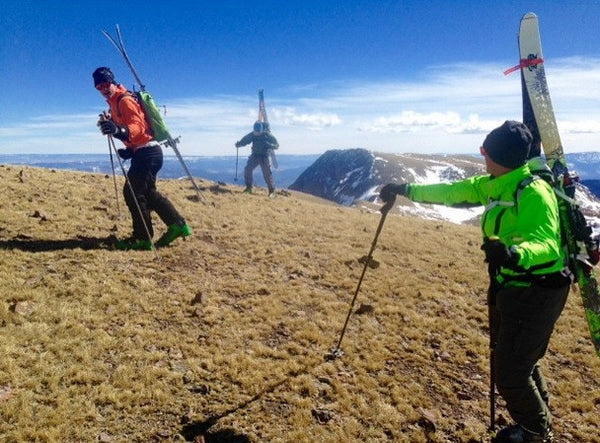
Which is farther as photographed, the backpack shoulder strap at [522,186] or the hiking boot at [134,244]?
the hiking boot at [134,244]

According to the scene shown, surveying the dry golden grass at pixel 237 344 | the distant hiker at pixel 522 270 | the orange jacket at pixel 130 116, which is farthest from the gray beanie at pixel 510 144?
the orange jacket at pixel 130 116

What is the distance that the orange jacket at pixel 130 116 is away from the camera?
10625 mm

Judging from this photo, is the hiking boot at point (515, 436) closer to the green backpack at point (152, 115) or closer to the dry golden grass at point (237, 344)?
the dry golden grass at point (237, 344)

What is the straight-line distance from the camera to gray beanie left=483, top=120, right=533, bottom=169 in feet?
15.6

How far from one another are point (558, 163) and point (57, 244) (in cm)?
1267

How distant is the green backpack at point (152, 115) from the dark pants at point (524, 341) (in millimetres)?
9966

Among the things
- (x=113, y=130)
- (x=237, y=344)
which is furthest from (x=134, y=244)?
(x=237, y=344)

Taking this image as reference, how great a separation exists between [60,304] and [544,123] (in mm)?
10721

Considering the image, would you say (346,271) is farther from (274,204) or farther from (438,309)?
(274,204)

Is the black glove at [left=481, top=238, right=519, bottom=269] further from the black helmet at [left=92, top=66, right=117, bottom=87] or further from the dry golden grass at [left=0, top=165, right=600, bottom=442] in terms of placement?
the black helmet at [left=92, top=66, right=117, bottom=87]

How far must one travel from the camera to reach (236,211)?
60.8ft

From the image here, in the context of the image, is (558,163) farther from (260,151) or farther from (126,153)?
(260,151)

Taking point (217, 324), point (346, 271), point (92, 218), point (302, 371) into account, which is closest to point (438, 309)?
point (346, 271)

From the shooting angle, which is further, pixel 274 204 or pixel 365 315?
pixel 274 204
